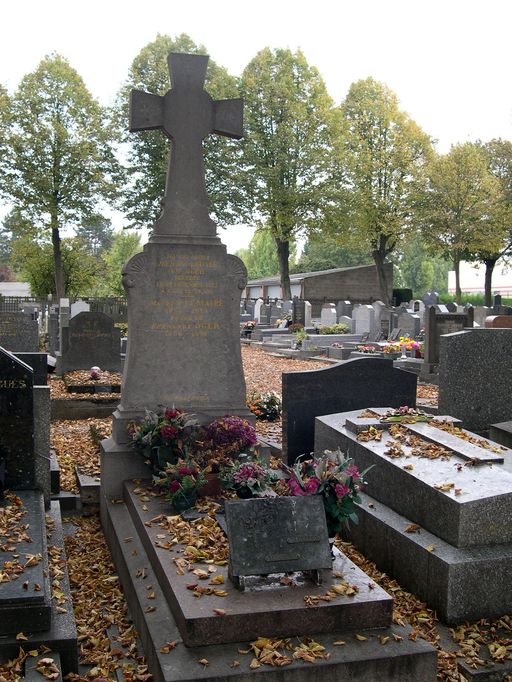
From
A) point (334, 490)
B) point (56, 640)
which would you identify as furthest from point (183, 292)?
point (56, 640)

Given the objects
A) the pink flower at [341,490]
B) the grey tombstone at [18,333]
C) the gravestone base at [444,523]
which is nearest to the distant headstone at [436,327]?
the grey tombstone at [18,333]

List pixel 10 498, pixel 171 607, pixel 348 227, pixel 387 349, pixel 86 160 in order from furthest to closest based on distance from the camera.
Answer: pixel 348 227, pixel 86 160, pixel 387 349, pixel 10 498, pixel 171 607

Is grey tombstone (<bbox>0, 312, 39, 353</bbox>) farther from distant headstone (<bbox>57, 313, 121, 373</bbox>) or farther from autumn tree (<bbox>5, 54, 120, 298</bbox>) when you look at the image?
autumn tree (<bbox>5, 54, 120, 298</bbox>)

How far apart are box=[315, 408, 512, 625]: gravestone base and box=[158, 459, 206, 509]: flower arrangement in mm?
1256

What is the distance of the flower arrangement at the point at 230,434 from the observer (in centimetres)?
643

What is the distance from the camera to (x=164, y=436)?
20.6ft

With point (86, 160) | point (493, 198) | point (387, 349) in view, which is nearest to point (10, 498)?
point (387, 349)

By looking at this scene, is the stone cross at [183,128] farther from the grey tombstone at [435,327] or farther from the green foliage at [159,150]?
the green foliage at [159,150]

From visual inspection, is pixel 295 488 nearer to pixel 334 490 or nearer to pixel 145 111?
pixel 334 490

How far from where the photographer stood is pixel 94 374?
43.4ft

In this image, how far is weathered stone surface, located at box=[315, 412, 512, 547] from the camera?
483cm

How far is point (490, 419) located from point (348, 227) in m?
35.3

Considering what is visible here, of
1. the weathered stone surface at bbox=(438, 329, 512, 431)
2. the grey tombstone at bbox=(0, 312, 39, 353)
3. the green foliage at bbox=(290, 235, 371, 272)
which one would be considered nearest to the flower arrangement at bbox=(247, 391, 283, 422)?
the weathered stone surface at bbox=(438, 329, 512, 431)

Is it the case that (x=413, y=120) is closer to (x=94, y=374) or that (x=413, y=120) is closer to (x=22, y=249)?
(x=22, y=249)
